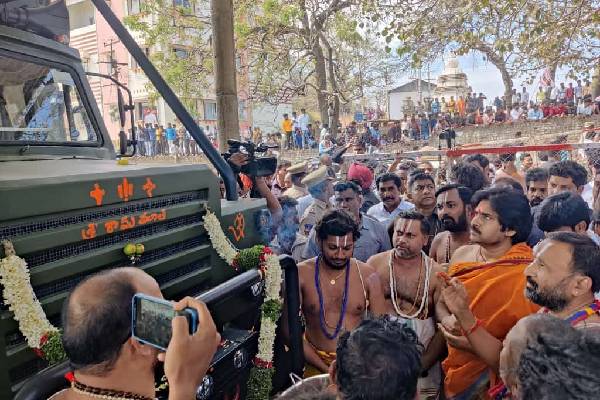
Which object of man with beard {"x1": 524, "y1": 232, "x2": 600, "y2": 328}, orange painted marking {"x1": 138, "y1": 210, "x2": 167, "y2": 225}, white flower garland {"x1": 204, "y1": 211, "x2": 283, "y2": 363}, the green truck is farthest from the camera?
white flower garland {"x1": 204, "y1": 211, "x2": 283, "y2": 363}

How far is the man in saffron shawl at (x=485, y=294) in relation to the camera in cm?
259

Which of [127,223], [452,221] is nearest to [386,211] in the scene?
[452,221]

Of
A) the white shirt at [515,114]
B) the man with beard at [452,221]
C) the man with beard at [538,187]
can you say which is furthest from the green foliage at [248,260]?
the white shirt at [515,114]

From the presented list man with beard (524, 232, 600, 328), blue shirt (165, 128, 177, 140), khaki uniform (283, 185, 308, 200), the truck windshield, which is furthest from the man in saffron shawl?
blue shirt (165, 128, 177, 140)

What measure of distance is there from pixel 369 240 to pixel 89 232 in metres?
2.79

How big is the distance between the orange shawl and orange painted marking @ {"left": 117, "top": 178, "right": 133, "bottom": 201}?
193 cm

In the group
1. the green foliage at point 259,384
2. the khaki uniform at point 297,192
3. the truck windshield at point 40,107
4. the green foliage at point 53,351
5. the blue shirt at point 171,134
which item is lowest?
the green foliage at point 259,384

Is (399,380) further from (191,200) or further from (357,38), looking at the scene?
(357,38)

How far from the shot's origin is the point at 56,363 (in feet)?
5.99

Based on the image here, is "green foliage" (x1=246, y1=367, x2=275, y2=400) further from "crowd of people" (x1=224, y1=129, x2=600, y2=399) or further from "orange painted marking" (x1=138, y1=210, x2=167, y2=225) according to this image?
"orange painted marking" (x1=138, y1=210, x2=167, y2=225)

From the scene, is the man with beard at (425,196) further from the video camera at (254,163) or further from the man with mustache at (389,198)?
the video camera at (254,163)

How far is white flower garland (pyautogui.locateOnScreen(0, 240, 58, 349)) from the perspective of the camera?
1768 millimetres

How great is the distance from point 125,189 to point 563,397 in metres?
1.85

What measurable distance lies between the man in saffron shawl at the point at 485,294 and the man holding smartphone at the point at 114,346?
5.07 feet
